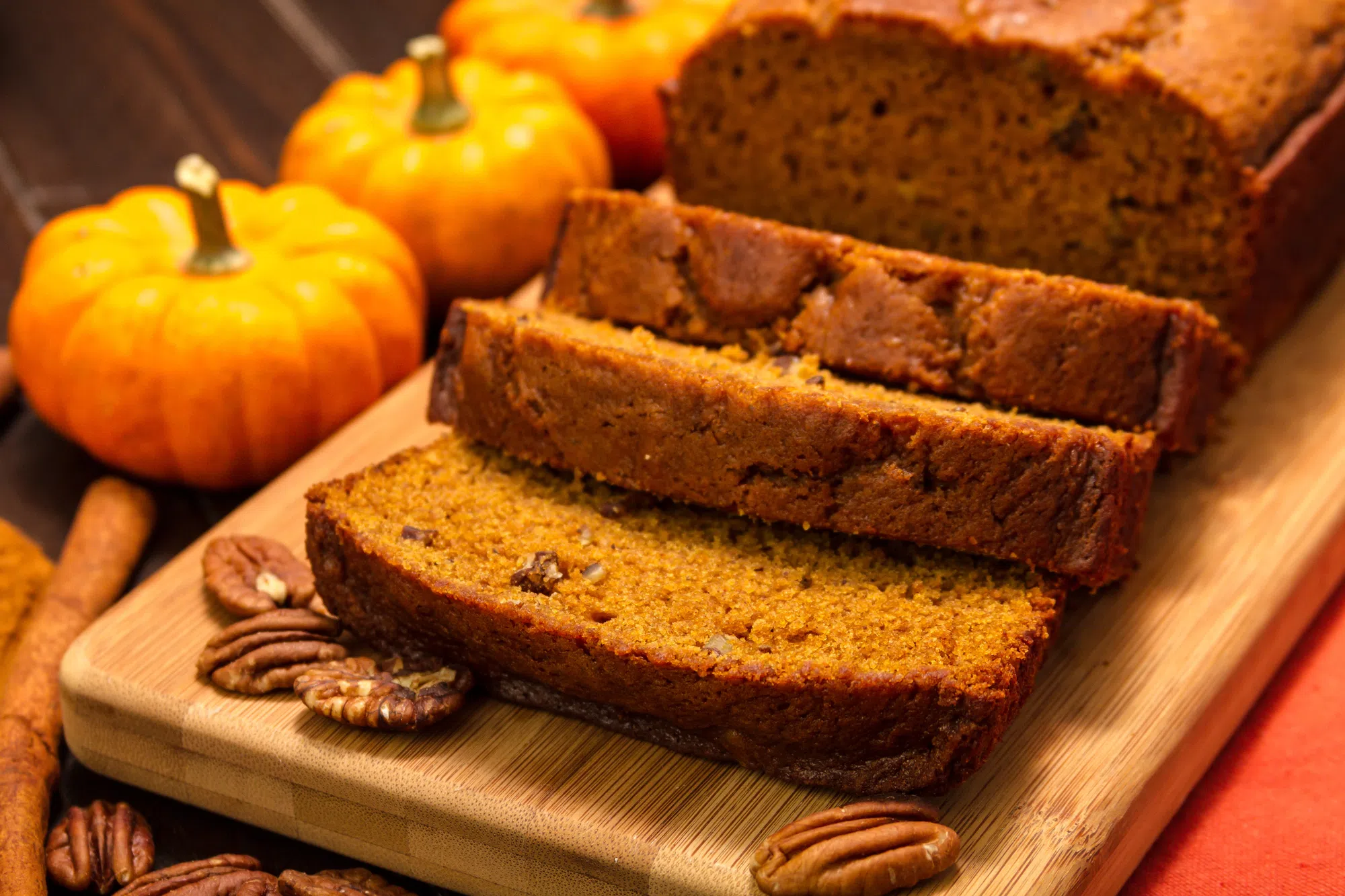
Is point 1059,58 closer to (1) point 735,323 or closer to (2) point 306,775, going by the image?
(1) point 735,323

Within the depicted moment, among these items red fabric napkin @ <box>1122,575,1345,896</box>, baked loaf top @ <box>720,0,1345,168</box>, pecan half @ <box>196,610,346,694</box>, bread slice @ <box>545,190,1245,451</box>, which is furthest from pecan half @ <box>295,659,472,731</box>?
baked loaf top @ <box>720,0,1345,168</box>

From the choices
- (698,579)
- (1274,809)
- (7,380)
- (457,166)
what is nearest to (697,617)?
(698,579)

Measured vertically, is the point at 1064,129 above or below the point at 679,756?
above

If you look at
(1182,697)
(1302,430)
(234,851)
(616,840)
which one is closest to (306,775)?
(234,851)

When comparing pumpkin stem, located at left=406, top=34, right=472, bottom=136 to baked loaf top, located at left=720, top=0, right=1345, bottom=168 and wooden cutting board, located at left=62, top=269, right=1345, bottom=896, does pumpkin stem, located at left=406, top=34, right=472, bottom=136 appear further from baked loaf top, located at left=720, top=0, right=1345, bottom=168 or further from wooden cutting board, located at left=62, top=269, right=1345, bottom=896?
wooden cutting board, located at left=62, top=269, right=1345, bottom=896

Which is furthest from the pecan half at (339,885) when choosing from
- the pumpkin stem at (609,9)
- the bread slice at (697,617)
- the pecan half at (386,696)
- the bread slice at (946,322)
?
the pumpkin stem at (609,9)

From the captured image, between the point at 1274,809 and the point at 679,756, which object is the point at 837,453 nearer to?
the point at 679,756
